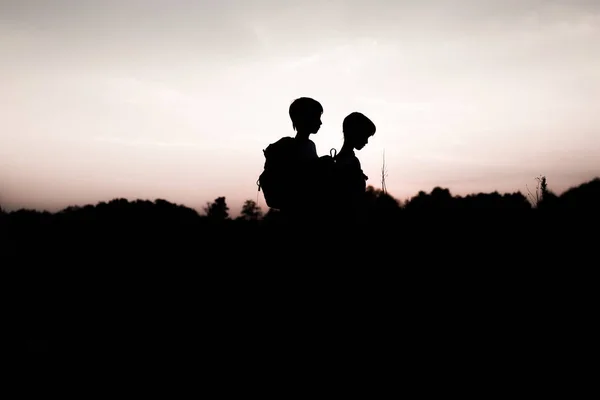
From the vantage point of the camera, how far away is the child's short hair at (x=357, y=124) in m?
3.07

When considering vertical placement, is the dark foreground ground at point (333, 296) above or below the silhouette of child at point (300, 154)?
below

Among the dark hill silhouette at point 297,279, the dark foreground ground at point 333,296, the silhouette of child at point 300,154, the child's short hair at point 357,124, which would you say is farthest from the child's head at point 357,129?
the dark foreground ground at point 333,296

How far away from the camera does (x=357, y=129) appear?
3070mm

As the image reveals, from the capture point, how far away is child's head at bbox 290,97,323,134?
2758 millimetres

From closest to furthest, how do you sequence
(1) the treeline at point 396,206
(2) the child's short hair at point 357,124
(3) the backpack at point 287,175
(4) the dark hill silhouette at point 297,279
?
1. (3) the backpack at point 287,175
2. (4) the dark hill silhouette at point 297,279
3. (2) the child's short hair at point 357,124
4. (1) the treeline at point 396,206

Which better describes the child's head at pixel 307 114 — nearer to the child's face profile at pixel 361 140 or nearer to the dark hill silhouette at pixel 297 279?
the child's face profile at pixel 361 140

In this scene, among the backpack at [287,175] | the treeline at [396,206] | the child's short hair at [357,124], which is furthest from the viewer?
the treeline at [396,206]

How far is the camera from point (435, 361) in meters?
3.37

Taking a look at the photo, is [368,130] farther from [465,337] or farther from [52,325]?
[52,325]

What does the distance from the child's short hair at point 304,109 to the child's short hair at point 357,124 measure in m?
0.42

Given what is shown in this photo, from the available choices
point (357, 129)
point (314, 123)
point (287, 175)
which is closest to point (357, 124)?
point (357, 129)

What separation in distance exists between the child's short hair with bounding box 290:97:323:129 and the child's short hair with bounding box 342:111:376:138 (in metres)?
0.42

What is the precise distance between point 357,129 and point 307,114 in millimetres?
612

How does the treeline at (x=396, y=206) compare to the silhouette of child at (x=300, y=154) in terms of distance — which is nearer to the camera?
the silhouette of child at (x=300, y=154)
